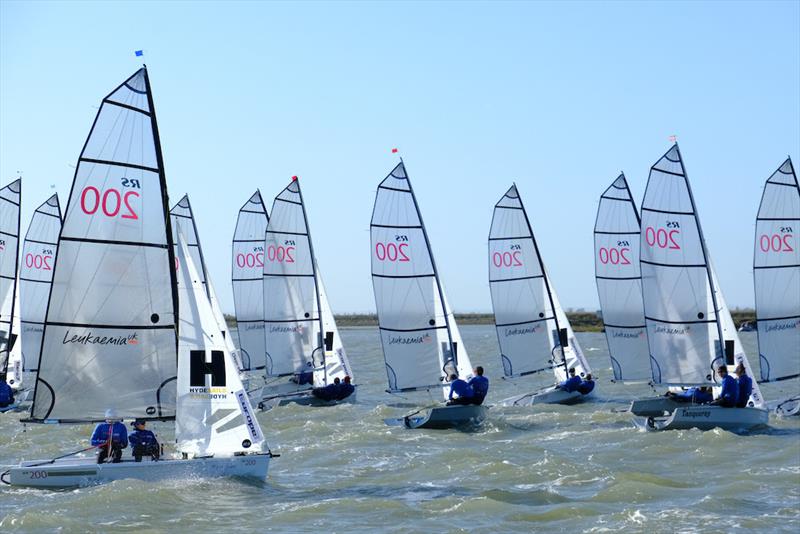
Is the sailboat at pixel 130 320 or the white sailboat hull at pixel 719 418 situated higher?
the sailboat at pixel 130 320

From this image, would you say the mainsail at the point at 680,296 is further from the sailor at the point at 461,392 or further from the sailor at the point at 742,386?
the sailor at the point at 461,392

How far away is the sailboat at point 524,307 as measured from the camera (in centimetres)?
3097

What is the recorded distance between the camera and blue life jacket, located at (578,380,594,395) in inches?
1155

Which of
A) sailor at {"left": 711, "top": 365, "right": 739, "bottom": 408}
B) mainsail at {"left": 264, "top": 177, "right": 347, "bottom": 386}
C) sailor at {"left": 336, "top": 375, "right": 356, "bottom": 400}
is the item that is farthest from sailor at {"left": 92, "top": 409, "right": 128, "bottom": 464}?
mainsail at {"left": 264, "top": 177, "right": 347, "bottom": 386}

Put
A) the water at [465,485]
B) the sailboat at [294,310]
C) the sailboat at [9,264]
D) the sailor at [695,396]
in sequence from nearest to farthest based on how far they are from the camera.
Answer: the water at [465,485] < the sailor at [695,396] < the sailboat at [294,310] < the sailboat at [9,264]

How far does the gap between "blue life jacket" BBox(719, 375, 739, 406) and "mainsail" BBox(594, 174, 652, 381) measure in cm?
819

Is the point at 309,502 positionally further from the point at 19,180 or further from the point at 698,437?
the point at 19,180

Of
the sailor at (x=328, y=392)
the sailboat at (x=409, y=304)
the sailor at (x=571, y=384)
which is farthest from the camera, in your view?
the sailor at (x=571, y=384)

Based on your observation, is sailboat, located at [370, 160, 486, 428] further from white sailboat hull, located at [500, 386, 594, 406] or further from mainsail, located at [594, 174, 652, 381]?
mainsail, located at [594, 174, 652, 381]

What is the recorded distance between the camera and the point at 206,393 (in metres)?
16.3

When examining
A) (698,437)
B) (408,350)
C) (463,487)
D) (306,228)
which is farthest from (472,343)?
(463,487)

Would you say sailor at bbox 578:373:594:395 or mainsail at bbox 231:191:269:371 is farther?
mainsail at bbox 231:191:269:371

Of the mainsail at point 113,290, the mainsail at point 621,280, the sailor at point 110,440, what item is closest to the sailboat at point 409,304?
the mainsail at point 621,280

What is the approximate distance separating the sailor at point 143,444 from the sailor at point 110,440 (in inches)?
6.4
